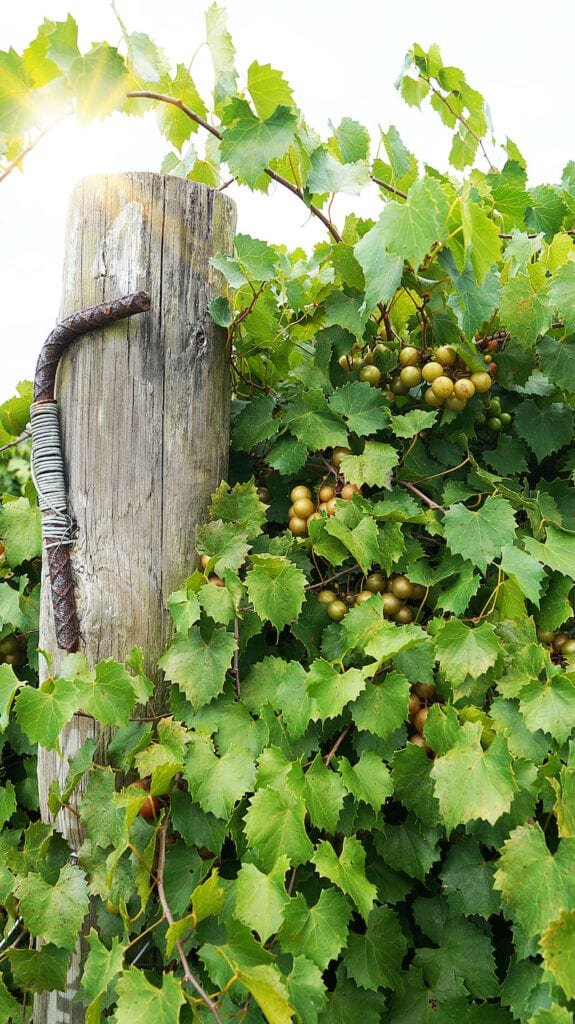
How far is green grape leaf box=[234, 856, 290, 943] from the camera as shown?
42.9 inches

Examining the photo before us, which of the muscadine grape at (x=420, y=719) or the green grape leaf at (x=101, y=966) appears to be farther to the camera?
the muscadine grape at (x=420, y=719)

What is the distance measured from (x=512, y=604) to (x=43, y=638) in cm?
99

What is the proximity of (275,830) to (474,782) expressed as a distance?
333mm

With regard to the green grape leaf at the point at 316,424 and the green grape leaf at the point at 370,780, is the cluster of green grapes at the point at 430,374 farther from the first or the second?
the green grape leaf at the point at 370,780

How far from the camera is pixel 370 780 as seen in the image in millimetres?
1252

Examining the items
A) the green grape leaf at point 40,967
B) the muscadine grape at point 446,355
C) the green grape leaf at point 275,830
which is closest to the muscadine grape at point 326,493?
the muscadine grape at point 446,355

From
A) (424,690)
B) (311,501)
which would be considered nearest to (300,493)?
(311,501)

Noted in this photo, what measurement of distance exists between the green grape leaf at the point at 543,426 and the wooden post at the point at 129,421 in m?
0.75

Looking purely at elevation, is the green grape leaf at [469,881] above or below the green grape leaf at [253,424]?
below

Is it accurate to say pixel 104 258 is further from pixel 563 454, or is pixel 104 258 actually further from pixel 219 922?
pixel 219 922

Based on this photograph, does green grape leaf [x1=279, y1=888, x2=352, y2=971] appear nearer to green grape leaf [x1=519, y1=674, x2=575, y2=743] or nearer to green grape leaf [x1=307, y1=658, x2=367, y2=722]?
green grape leaf [x1=307, y1=658, x2=367, y2=722]

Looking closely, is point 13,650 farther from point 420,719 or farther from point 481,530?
point 481,530

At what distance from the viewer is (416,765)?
1.28m

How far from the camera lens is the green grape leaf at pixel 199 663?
1.37m
